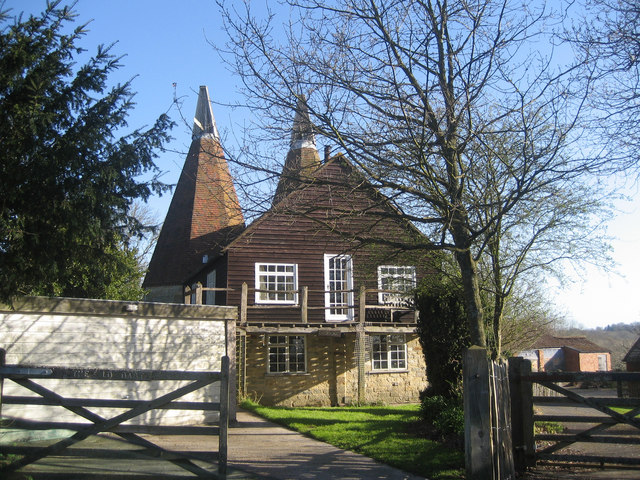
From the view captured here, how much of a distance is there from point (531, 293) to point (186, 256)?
20.1 metres

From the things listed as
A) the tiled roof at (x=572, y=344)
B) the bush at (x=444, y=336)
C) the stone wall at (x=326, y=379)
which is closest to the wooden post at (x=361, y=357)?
the stone wall at (x=326, y=379)

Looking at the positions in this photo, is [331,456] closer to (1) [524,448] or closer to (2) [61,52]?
(1) [524,448]

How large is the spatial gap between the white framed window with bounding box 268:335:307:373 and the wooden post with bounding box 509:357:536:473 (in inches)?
494

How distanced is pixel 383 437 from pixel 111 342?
546 centimetres

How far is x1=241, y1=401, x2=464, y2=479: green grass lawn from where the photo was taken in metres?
8.43

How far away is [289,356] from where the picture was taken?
20.5m

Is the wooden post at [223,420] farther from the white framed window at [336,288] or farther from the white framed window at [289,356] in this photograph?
the white framed window at [336,288]

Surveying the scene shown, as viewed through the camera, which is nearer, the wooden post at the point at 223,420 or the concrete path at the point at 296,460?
the wooden post at the point at 223,420

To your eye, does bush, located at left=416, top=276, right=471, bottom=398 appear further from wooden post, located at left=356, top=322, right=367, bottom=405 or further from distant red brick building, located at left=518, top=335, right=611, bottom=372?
distant red brick building, located at left=518, top=335, right=611, bottom=372

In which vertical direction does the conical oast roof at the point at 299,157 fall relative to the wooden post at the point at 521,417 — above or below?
above

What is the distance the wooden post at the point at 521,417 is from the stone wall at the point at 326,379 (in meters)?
11.4

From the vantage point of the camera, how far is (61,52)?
8.66 meters

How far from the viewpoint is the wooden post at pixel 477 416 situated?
6.52 meters

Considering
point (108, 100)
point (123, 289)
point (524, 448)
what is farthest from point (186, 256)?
point (524, 448)
